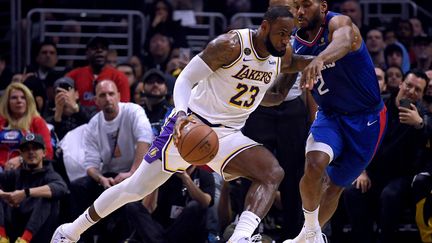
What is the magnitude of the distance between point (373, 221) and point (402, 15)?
5115 mm

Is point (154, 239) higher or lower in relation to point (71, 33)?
lower

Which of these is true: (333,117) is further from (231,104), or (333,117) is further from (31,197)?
(31,197)

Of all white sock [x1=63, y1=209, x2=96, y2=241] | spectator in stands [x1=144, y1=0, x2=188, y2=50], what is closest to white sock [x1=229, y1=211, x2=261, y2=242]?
white sock [x1=63, y1=209, x2=96, y2=241]

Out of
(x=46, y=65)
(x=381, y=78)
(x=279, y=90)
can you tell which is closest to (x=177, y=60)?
(x=46, y=65)

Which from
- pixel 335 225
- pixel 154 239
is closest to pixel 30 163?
pixel 154 239

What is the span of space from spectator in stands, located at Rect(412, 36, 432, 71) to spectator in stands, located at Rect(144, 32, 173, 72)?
3.25 metres

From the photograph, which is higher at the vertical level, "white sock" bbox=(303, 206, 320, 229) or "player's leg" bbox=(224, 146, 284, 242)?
"player's leg" bbox=(224, 146, 284, 242)

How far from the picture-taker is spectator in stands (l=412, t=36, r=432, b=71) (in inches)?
503

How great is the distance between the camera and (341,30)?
7.55 meters

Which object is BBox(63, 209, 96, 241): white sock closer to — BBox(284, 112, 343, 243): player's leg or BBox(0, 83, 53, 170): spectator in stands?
BBox(284, 112, 343, 243): player's leg

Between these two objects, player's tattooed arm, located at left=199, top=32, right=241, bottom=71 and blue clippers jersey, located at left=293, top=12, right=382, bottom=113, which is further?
blue clippers jersey, located at left=293, top=12, right=382, bottom=113

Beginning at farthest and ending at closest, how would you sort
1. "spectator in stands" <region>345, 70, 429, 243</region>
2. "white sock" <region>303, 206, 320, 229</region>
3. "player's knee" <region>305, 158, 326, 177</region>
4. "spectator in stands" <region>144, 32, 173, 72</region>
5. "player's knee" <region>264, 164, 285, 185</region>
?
"spectator in stands" <region>144, 32, 173, 72</region> < "spectator in stands" <region>345, 70, 429, 243</region> < "white sock" <region>303, 206, 320, 229</region> < "player's knee" <region>305, 158, 326, 177</region> < "player's knee" <region>264, 164, 285, 185</region>

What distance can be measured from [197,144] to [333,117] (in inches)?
54.3

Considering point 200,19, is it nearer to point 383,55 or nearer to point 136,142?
point 383,55
